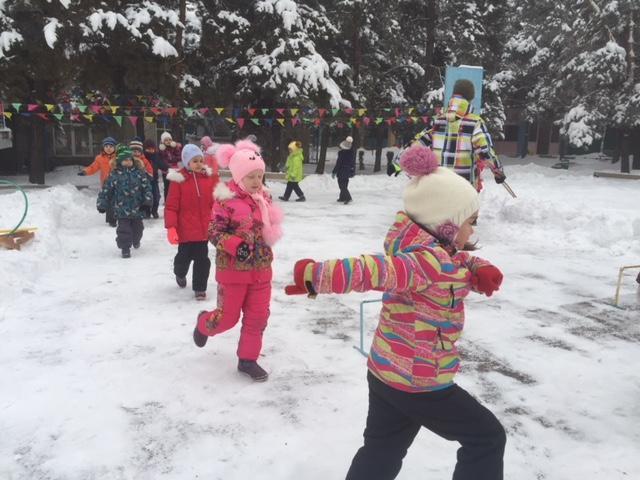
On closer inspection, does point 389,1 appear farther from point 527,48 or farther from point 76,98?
point 527,48

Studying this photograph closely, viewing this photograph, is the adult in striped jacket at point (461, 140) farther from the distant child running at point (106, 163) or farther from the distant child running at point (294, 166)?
the distant child running at point (294, 166)

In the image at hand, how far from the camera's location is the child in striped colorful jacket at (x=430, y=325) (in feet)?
7.14

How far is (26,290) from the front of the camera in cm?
619

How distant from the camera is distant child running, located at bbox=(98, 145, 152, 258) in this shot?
801cm

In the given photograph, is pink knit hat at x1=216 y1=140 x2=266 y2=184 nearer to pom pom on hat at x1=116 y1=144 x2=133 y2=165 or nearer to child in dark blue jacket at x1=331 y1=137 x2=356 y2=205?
pom pom on hat at x1=116 y1=144 x2=133 y2=165

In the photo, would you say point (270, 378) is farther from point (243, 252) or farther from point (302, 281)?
point (302, 281)

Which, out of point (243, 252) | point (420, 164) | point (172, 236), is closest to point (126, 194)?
point (172, 236)

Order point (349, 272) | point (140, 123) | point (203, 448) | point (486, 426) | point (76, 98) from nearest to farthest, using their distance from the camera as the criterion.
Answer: point (349, 272) < point (486, 426) < point (203, 448) < point (140, 123) < point (76, 98)

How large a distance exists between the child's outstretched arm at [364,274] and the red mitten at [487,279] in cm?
23

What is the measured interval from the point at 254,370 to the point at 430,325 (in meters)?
2.18

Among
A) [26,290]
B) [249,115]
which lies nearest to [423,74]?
[249,115]

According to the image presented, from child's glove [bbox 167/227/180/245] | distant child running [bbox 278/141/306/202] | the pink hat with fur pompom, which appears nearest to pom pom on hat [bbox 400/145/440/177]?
the pink hat with fur pompom

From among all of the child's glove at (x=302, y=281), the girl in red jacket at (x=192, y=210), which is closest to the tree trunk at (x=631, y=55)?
the girl in red jacket at (x=192, y=210)

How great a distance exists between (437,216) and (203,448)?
2.03 metres
